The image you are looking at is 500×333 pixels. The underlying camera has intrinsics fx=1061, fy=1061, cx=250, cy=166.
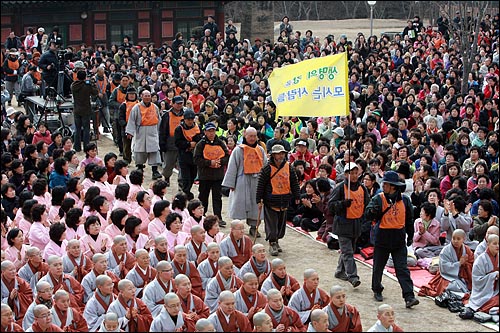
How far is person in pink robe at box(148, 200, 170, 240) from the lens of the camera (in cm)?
1238

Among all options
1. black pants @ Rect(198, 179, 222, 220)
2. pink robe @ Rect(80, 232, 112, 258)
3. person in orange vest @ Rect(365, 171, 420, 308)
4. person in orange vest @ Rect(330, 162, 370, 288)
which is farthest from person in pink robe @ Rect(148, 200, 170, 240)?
person in orange vest @ Rect(365, 171, 420, 308)

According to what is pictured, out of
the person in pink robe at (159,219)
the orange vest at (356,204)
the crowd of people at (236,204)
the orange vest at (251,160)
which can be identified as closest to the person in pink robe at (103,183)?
the crowd of people at (236,204)

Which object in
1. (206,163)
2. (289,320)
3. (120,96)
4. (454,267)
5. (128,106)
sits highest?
(120,96)

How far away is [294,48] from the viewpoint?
83.0ft

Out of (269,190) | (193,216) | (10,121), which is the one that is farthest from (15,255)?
(10,121)

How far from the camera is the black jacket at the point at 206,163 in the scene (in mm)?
14406

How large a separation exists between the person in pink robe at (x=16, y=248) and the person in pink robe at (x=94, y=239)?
67 centimetres

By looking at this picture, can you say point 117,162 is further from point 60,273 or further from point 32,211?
point 60,273

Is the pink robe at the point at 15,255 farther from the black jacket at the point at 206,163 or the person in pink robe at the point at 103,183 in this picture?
the black jacket at the point at 206,163

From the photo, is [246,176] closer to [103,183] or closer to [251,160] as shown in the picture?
[251,160]

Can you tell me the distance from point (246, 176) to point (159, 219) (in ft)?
5.91

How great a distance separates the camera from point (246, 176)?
548 inches

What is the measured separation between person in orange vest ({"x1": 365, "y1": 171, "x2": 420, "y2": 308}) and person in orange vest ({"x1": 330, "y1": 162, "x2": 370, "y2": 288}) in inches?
24.4

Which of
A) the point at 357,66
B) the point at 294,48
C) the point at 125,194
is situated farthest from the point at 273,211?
the point at 294,48
